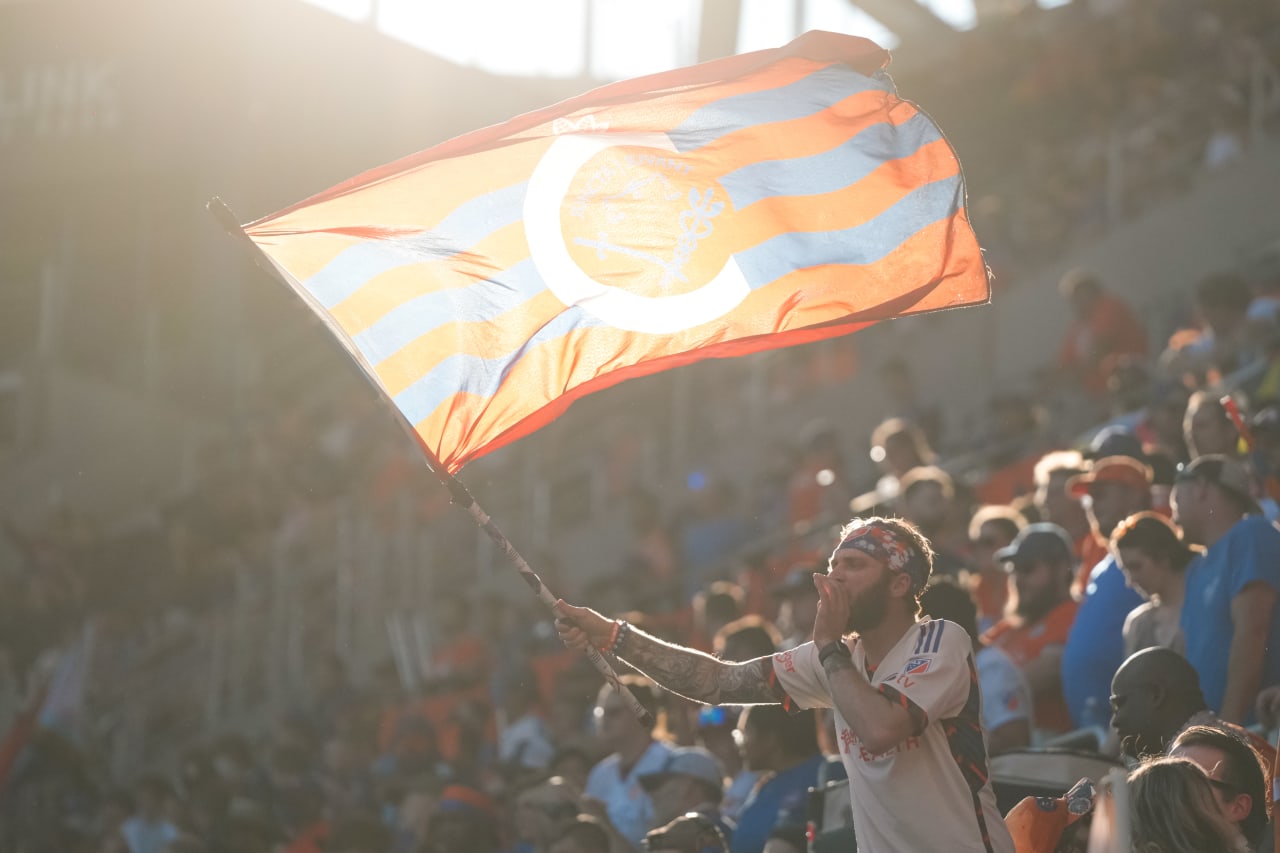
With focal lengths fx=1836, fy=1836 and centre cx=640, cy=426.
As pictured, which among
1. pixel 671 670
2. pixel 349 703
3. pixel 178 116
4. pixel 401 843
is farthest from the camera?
pixel 178 116

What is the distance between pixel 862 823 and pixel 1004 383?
10.7 metres

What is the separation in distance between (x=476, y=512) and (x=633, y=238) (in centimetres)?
141

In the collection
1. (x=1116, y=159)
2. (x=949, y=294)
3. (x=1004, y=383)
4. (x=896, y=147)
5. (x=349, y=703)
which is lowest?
(x=349, y=703)

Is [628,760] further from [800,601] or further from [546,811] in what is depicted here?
[800,601]

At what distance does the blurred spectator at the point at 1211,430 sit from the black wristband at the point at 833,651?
339 cm

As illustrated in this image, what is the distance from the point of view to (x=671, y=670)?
5734 millimetres

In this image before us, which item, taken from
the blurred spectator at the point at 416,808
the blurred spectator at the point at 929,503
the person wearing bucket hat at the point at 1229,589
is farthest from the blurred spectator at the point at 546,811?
the person wearing bucket hat at the point at 1229,589

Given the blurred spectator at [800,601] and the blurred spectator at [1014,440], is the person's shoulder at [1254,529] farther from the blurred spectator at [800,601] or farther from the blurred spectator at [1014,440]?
the blurred spectator at [1014,440]

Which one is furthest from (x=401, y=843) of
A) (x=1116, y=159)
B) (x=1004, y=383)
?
(x=1116, y=159)

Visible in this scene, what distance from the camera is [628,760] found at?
26.5 feet

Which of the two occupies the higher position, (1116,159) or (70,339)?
(1116,159)

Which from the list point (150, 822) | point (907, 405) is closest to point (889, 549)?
point (150, 822)

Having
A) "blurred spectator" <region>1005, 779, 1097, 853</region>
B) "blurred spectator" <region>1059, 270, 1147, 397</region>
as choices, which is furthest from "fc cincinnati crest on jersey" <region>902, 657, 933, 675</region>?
"blurred spectator" <region>1059, 270, 1147, 397</region>

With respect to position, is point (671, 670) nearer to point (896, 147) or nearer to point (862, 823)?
point (862, 823)
